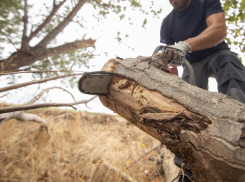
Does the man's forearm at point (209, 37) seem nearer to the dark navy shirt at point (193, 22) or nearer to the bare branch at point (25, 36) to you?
the dark navy shirt at point (193, 22)

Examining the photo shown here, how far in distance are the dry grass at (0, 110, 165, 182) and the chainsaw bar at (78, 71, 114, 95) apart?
0.99 m

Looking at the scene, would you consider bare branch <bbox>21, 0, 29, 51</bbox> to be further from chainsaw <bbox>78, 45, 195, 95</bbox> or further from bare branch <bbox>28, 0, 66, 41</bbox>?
chainsaw <bbox>78, 45, 195, 95</bbox>

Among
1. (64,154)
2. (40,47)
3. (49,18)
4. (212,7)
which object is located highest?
(212,7)

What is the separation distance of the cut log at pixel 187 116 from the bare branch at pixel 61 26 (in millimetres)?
3056

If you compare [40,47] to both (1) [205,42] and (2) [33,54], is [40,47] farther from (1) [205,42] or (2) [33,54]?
(1) [205,42]

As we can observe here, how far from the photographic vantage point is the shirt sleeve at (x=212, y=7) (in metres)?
1.48

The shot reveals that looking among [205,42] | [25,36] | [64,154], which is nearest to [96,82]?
[205,42]

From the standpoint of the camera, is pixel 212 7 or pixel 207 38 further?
pixel 212 7

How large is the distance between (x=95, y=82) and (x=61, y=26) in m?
3.12

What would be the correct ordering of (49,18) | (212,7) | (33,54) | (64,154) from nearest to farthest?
(212,7)
(64,154)
(33,54)
(49,18)

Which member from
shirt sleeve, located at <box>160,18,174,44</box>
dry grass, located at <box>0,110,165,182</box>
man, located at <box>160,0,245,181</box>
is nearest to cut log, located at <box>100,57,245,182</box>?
man, located at <box>160,0,245,181</box>

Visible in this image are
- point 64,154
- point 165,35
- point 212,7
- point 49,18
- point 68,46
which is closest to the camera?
point 212,7

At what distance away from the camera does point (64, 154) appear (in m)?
2.50

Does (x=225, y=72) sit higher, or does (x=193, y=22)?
(x=193, y=22)
